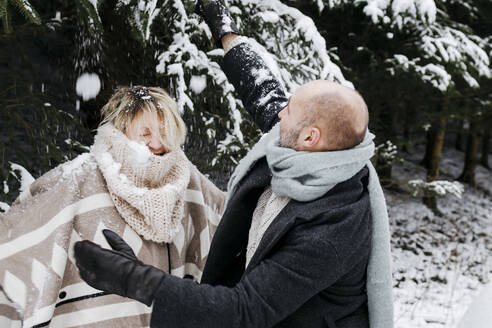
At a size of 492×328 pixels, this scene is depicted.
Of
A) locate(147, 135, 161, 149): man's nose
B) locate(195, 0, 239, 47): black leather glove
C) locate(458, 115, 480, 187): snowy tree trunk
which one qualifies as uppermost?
locate(195, 0, 239, 47): black leather glove

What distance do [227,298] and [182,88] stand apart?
98.1 inches

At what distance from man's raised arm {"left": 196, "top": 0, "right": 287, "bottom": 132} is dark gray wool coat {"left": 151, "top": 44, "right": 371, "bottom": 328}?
88cm

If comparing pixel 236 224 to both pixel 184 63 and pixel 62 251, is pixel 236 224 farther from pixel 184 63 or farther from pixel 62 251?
pixel 184 63

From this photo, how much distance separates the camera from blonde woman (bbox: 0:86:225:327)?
6.62 ft

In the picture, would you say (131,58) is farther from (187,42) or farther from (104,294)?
(104,294)

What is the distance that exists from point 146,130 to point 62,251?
724 mm

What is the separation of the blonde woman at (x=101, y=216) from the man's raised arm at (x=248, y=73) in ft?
1.56

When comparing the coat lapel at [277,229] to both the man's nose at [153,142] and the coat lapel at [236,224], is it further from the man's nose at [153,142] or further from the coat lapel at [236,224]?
the man's nose at [153,142]

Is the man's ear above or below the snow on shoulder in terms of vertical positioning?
above

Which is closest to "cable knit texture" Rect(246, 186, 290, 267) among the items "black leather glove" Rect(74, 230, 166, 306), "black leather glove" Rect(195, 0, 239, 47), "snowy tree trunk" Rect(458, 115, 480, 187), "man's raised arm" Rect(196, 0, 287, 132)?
"black leather glove" Rect(74, 230, 166, 306)

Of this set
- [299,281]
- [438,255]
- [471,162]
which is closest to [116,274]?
[299,281]

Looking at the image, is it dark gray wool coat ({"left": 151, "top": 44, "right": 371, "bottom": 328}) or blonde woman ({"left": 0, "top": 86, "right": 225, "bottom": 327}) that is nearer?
dark gray wool coat ({"left": 151, "top": 44, "right": 371, "bottom": 328})

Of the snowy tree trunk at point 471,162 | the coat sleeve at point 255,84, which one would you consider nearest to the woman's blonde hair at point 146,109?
the coat sleeve at point 255,84

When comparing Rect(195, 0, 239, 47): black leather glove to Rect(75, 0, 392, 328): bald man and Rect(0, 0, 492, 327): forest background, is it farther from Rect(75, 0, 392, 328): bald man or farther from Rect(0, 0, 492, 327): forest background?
Rect(75, 0, 392, 328): bald man
